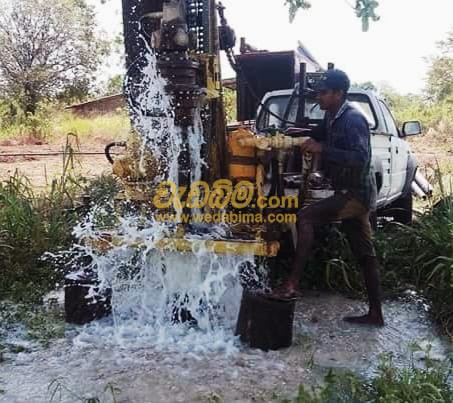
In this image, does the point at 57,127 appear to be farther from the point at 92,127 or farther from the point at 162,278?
the point at 162,278

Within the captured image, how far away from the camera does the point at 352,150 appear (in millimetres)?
4289

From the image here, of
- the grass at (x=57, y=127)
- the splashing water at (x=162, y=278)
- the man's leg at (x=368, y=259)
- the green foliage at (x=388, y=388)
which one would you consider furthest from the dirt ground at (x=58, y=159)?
the green foliage at (x=388, y=388)

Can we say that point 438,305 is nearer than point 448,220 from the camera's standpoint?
Yes

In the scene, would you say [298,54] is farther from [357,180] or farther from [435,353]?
[435,353]

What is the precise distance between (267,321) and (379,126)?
3.39 m

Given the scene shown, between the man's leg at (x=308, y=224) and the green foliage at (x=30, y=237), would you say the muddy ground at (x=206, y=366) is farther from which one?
the green foliage at (x=30, y=237)

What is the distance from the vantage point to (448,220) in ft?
18.2

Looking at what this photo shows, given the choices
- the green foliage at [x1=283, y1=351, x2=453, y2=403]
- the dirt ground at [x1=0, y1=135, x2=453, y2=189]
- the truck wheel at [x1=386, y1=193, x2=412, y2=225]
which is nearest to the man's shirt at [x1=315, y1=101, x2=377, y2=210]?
the green foliage at [x1=283, y1=351, x2=453, y2=403]

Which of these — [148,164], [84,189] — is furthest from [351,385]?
[84,189]

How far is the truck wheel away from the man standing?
363 cm

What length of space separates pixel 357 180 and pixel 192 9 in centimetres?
188

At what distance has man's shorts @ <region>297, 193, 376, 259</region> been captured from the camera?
14.4 feet

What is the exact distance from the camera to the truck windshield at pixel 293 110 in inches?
254

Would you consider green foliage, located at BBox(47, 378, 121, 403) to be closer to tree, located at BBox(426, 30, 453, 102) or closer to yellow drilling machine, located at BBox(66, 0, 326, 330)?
yellow drilling machine, located at BBox(66, 0, 326, 330)
